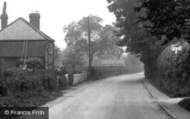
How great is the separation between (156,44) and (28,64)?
14364mm

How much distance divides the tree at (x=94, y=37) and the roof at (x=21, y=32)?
29.5 m

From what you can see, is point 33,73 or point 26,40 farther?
point 26,40

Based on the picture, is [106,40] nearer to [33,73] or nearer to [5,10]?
[5,10]

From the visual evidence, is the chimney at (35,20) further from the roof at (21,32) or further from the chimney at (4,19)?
the chimney at (4,19)

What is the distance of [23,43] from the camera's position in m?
39.7

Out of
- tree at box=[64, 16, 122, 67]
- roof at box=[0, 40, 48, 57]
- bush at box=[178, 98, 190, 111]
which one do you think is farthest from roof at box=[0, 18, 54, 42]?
tree at box=[64, 16, 122, 67]

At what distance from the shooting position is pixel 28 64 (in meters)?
30.7

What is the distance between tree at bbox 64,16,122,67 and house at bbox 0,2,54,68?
28698 millimetres

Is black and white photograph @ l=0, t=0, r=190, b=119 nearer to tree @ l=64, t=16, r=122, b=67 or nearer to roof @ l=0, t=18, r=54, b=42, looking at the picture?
roof @ l=0, t=18, r=54, b=42

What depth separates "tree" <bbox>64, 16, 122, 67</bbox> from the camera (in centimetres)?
6969

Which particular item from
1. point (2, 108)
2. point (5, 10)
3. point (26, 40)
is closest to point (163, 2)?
point (2, 108)

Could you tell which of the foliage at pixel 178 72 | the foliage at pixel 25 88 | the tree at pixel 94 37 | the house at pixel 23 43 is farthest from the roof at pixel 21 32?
the tree at pixel 94 37

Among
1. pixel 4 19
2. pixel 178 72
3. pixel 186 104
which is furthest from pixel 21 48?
pixel 186 104

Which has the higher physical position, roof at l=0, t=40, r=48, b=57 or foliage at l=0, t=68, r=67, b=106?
roof at l=0, t=40, r=48, b=57
